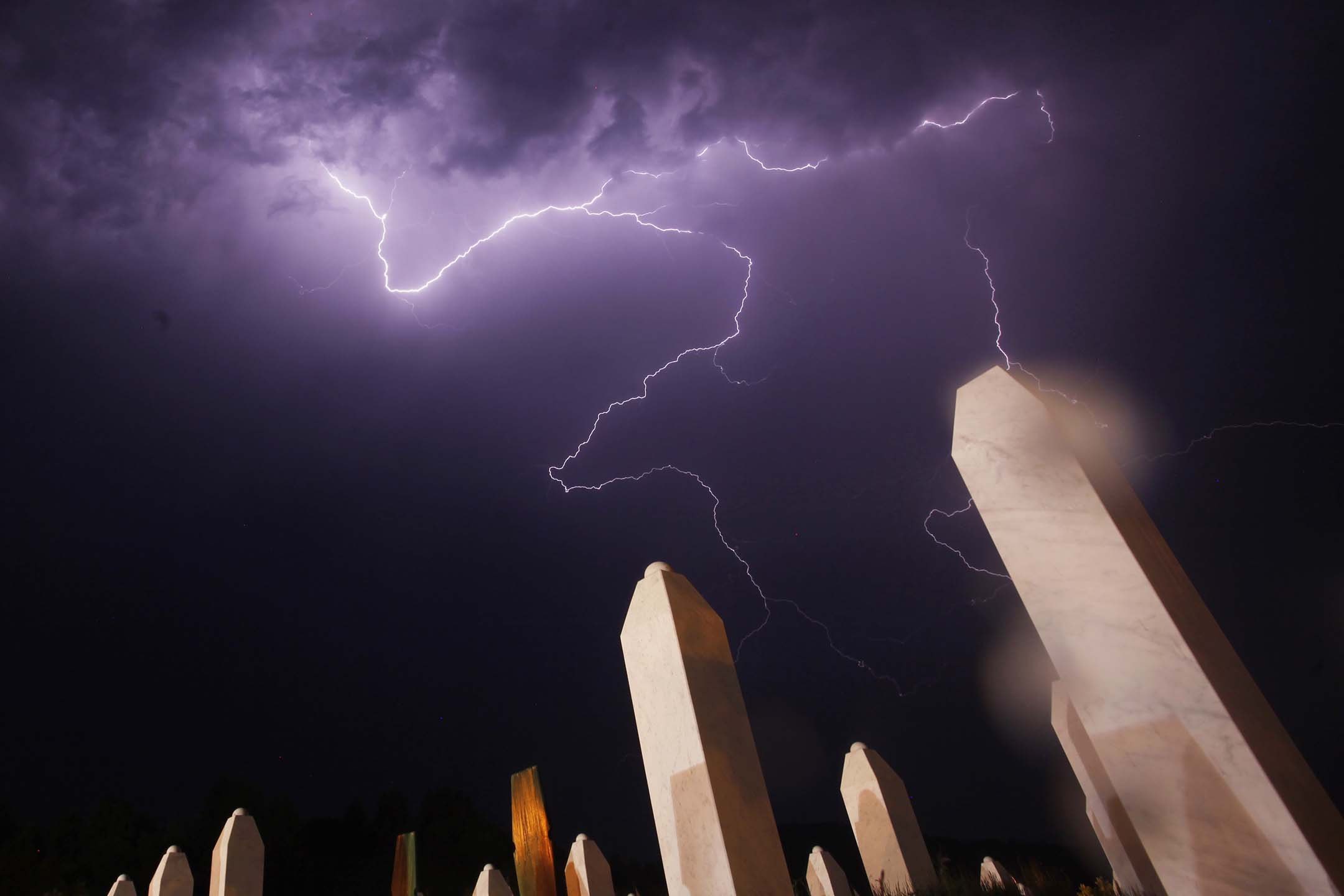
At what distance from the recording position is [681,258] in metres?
27.0

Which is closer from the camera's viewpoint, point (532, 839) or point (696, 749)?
point (696, 749)

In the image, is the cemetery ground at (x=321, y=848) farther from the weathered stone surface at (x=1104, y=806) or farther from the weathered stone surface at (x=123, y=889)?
the weathered stone surface at (x=123, y=889)

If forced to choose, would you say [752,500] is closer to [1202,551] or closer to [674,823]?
[1202,551]

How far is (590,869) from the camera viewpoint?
765cm

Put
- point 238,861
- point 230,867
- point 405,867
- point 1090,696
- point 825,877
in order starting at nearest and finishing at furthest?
point 1090,696, point 230,867, point 238,861, point 825,877, point 405,867

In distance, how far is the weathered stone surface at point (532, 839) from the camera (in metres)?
6.48

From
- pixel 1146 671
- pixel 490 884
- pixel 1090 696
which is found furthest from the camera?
pixel 490 884

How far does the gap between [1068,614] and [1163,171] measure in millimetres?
18721

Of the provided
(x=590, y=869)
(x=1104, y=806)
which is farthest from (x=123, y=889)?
(x=1104, y=806)

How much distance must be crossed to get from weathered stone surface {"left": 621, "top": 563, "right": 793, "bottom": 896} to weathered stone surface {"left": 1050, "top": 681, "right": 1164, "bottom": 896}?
11.8 ft

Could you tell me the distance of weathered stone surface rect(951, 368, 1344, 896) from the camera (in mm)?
2336

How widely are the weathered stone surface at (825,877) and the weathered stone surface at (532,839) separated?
3109 mm

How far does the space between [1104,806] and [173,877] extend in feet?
31.0

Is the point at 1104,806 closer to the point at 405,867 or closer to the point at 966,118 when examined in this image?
the point at 405,867
